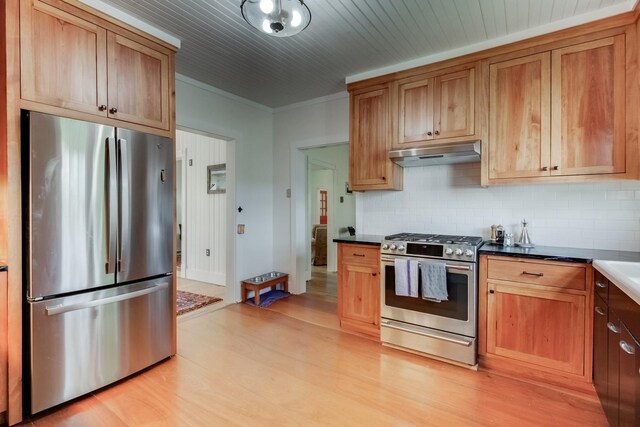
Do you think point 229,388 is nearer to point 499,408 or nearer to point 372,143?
point 499,408

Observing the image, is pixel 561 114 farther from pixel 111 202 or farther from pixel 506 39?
pixel 111 202

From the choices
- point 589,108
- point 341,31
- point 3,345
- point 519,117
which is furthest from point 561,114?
point 3,345

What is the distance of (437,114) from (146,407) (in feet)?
9.97

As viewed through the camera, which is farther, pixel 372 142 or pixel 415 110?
pixel 372 142

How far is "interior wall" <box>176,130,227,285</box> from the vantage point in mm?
4664

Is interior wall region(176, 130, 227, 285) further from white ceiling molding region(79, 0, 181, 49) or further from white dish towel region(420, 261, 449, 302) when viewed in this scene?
Result: white dish towel region(420, 261, 449, 302)

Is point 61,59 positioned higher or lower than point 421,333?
higher

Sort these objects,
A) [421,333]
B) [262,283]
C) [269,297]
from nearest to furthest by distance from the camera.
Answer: [421,333], [262,283], [269,297]

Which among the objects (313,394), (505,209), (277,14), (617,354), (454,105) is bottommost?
(313,394)

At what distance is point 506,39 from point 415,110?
83 centimetres

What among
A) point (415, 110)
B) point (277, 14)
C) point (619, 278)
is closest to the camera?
point (619, 278)

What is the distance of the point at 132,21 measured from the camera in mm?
2234

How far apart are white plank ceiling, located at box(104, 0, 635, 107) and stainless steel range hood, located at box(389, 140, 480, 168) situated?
86 centimetres

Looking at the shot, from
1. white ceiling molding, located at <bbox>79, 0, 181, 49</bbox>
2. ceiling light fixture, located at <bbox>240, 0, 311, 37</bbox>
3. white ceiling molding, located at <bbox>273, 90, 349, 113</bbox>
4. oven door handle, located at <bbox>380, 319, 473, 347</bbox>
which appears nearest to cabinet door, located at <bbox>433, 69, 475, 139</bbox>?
→ white ceiling molding, located at <bbox>273, 90, 349, 113</bbox>
